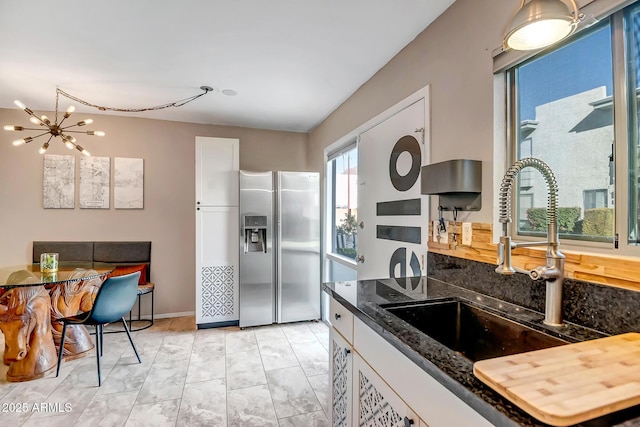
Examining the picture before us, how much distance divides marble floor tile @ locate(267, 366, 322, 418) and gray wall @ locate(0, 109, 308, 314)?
6.90ft

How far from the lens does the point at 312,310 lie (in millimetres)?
3885

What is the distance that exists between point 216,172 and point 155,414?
94.6 inches

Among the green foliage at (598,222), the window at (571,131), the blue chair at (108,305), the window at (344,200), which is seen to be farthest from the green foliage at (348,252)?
the green foliage at (598,222)

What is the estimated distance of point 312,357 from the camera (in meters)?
2.89

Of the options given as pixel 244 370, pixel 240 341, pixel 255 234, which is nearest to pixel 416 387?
pixel 244 370

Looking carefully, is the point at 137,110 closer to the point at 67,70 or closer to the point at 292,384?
the point at 67,70

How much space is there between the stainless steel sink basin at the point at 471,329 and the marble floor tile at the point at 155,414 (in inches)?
66.6

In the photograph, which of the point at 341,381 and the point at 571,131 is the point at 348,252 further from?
the point at 571,131

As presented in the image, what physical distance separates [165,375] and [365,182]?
230cm

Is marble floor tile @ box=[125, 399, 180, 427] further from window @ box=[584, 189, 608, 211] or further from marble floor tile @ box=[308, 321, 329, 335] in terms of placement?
window @ box=[584, 189, 608, 211]

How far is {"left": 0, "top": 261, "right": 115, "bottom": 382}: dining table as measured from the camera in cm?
244

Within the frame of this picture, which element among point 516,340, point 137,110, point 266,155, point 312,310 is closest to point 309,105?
point 266,155

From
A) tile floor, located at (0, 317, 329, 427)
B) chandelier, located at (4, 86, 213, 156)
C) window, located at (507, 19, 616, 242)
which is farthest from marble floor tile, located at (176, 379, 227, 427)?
chandelier, located at (4, 86, 213, 156)

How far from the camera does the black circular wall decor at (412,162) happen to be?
2.08 metres
